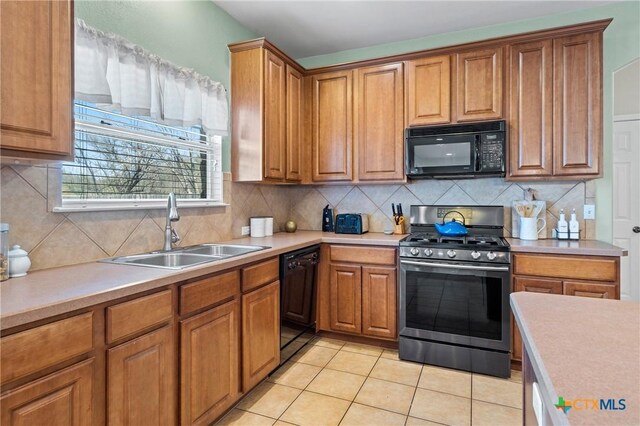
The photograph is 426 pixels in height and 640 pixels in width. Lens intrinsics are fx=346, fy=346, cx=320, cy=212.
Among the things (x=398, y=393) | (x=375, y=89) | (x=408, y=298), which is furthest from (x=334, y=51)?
(x=398, y=393)

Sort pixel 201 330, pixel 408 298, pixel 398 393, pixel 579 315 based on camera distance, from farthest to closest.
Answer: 1. pixel 408 298
2. pixel 398 393
3. pixel 201 330
4. pixel 579 315

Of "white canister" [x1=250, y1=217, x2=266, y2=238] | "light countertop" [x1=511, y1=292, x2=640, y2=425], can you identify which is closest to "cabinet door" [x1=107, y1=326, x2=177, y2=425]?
"light countertop" [x1=511, y1=292, x2=640, y2=425]

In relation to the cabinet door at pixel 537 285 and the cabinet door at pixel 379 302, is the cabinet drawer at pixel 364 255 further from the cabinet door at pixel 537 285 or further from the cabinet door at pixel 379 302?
the cabinet door at pixel 537 285

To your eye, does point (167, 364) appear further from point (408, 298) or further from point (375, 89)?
point (375, 89)

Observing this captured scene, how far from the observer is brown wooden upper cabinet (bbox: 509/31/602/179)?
2.52 m

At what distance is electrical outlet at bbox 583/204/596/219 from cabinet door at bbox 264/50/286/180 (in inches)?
98.6

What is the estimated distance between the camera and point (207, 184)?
2.72m


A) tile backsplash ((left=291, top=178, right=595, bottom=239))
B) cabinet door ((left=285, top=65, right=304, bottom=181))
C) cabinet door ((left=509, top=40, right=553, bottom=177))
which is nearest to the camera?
cabinet door ((left=509, top=40, right=553, bottom=177))

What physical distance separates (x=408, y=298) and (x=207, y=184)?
1806 millimetres

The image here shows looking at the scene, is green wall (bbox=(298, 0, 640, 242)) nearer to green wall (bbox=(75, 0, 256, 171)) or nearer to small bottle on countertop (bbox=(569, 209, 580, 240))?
small bottle on countertop (bbox=(569, 209, 580, 240))

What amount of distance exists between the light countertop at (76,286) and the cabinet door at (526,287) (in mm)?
1942

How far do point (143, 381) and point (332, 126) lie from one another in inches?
101

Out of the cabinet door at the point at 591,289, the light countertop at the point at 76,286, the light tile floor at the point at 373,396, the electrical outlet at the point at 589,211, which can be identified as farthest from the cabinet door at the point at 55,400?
the electrical outlet at the point at 589,211

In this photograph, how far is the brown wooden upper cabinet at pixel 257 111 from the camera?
277 cm
